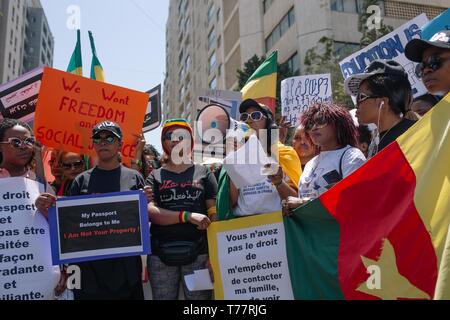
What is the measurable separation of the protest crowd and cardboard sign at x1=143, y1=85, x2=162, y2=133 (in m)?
2.31

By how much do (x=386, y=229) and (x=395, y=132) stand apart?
69 cm

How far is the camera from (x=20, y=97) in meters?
5.02

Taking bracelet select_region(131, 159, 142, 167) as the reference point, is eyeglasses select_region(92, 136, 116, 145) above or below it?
above

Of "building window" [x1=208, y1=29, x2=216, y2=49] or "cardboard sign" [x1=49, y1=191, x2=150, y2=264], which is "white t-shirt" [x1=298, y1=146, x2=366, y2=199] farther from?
"building window" [x1=208, y1=29, x2=216, y2=49]

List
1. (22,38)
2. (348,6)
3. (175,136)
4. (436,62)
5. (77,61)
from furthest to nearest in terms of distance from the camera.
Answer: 1. (22,38)
2. (348,6)
3. (77,61)
4. (175,136)
5. (436,62)

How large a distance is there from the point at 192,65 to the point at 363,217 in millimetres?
38760

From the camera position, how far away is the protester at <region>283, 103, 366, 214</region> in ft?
9.54

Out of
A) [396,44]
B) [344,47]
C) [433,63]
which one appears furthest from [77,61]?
[344,47]

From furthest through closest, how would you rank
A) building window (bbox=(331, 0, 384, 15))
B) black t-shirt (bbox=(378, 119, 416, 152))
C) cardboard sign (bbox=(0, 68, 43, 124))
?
building window (bbox=(331, 0, 384, 15))
cardboard sign (bbox=(0, 68, 43, 124))
black t-shirt (bbox=(378, 119, 416, 152))

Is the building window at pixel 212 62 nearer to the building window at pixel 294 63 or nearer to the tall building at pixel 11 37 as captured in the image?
the building window at pixel 294 63

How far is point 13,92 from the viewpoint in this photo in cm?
498

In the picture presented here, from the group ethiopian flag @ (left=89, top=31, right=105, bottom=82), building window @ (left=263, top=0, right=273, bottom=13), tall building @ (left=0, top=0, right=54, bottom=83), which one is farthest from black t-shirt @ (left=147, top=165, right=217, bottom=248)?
tall building @ (left=0, top=0, right=54, bottom=83)

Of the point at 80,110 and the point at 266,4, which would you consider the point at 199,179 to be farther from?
the point at 266,4

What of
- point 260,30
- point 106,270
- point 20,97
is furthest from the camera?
point 260,30
